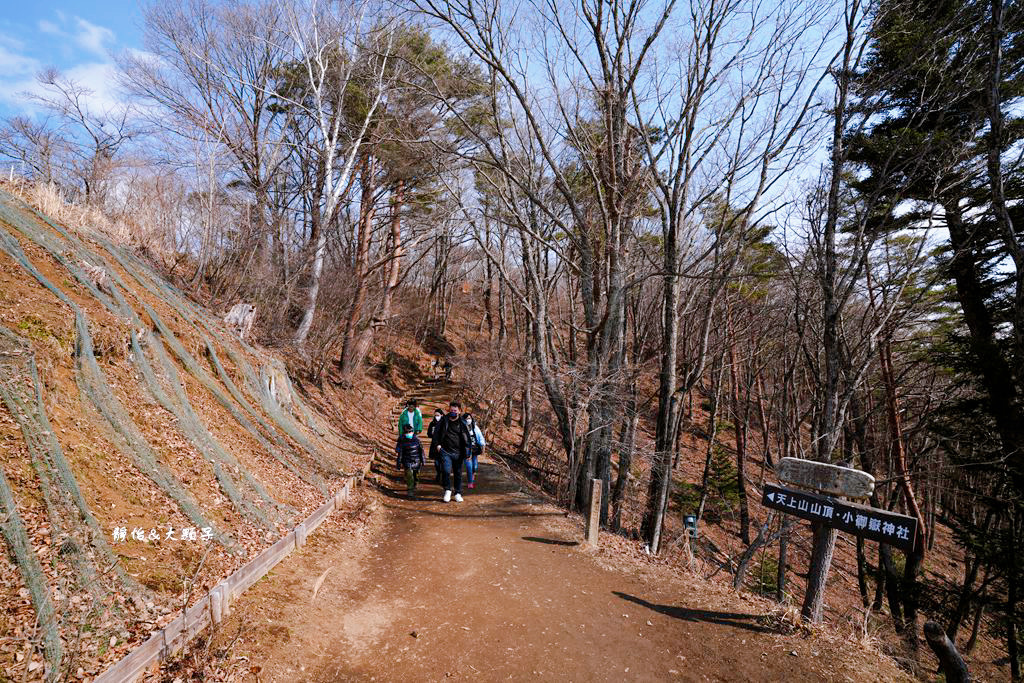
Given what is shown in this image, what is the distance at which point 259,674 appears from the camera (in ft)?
11.3

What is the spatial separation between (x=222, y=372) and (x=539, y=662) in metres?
7.37

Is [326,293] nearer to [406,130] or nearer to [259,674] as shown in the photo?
[406,130]

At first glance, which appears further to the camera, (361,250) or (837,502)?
(361,250)

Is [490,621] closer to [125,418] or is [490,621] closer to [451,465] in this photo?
[451,465]

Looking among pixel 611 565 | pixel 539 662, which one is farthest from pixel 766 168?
pixel 539 662

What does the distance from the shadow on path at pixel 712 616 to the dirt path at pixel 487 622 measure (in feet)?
0.06

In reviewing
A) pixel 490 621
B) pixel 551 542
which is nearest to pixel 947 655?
pixel 490 621

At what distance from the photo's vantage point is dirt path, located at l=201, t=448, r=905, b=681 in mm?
3961

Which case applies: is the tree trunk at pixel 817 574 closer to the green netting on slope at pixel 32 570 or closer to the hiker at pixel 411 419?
the hiker at pixel 411 419

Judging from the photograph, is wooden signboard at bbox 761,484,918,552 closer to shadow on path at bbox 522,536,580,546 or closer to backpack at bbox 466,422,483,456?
shadow on path at bbox 522,536,580,546

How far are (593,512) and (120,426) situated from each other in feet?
19.3

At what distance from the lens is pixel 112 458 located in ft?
15.6

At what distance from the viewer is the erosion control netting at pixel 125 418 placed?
3350mm

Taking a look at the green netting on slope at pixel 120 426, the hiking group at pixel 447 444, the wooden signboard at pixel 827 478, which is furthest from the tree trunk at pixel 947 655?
A: the green netting on slope at pixel 120 426
